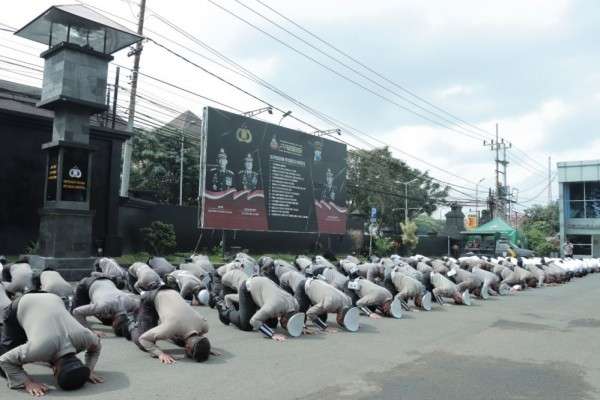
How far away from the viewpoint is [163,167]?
39.0 meters

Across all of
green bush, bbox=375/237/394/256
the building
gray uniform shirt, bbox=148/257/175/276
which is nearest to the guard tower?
gray uniform shirt, bbox=148/257/175/276

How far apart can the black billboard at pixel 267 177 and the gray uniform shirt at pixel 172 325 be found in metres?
13.4

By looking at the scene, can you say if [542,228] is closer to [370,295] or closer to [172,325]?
[370,295]

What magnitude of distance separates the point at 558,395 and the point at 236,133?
56.2ft

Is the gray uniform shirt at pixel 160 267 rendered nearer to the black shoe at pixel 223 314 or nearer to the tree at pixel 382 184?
the black shoe at pixel 223 314

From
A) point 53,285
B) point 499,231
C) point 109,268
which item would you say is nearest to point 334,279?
point 109,268

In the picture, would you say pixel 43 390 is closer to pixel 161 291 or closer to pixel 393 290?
pixel 161 291

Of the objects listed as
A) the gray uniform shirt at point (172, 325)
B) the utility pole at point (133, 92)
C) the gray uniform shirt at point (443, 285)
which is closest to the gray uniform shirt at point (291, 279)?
the gray uniform shirt at point (172, 325)

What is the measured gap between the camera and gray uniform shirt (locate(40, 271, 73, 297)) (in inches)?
283

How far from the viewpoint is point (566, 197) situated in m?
40.2

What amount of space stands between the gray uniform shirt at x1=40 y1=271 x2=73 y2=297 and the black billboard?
37.7 feet

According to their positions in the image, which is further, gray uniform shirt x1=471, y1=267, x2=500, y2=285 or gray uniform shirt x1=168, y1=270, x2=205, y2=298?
gray uniform shirt x1=471, y1=267, x2=500, y2=285

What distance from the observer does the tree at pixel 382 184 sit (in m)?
46.7

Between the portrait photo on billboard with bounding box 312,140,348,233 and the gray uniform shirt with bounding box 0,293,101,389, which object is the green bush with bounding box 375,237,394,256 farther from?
the gray uniform shirt with bounding box 0,293,101,389
